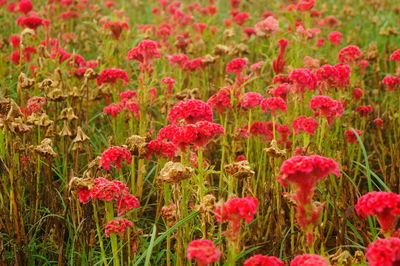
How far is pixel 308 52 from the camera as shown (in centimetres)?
415

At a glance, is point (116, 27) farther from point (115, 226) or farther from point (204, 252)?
point (204, 252)

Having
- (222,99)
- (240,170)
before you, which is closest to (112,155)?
(240,170)

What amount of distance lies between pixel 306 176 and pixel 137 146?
0.97 metres

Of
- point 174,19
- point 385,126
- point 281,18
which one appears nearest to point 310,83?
point 385,126

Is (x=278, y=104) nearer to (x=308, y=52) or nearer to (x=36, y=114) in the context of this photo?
(x=36, y=114)

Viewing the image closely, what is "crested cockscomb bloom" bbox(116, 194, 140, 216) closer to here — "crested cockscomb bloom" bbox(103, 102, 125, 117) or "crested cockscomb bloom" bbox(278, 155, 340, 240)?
"crested cockscomb bloom" bbox(278, 155, 340, 240)

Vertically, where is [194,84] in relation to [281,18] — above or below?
below

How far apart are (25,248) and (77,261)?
0.77 ft

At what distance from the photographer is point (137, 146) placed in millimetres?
2207

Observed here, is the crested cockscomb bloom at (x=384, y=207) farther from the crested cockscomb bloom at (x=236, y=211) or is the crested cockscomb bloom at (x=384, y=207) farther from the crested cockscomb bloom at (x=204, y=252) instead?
the crested cockscomb bloom at (x=204, y=252)

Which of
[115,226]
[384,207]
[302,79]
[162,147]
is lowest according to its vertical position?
[115,226]

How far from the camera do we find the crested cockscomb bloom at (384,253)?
123cm

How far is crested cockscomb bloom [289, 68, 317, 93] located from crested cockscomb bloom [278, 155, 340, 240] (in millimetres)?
1092

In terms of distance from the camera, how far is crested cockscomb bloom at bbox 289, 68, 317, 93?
2.50 metres
